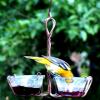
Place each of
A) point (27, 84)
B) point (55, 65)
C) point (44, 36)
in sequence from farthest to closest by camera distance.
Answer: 1. point (44, 36)
2. point (27, 84)
3. point (55, 65)

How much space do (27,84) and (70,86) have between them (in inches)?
8.4

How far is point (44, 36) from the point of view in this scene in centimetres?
466

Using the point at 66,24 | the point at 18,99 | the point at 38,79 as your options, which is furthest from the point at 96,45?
the point at 38,79

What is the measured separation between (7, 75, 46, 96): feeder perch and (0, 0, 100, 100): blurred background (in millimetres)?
1721

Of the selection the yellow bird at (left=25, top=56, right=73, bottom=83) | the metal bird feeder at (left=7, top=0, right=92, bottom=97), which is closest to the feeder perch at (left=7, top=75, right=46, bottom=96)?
the metal bird feeder at (left=7, top=0, right=92, bottom=97)

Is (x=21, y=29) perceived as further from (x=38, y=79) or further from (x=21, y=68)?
(x=38, y=79)

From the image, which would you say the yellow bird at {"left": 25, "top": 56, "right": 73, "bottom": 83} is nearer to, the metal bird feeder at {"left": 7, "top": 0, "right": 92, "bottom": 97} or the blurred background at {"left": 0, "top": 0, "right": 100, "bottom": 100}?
the metal bird feeder at {"left": 7, "top": 0, "right": 92, "bottom": 97}

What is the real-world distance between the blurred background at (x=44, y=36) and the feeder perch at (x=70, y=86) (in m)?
1.70

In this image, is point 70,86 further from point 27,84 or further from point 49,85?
point 27,84

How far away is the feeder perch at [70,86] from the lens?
7.96 ft

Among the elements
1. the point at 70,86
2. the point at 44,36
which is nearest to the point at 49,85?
the point at 70,86

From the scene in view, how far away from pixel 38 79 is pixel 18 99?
2.46m

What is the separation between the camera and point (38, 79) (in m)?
2.47

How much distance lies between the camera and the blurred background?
434cm
